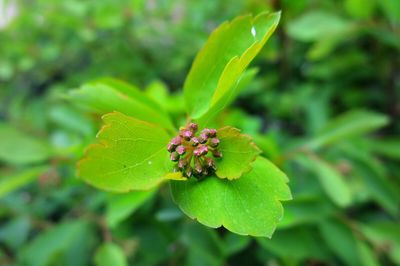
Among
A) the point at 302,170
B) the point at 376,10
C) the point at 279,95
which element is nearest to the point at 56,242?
the point at 302,170

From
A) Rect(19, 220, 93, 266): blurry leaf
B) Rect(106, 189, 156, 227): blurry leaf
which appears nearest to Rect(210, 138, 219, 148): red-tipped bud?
Rect(106, 189, 156, 227): blurry leaf

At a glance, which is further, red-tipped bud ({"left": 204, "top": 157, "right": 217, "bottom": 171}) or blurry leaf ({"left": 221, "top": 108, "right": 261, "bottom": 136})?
blurry leaf ({"left": 221, "top": 108, "right": 261, "bottom": 136})

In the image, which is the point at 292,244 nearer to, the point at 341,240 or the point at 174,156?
the point at 341,240

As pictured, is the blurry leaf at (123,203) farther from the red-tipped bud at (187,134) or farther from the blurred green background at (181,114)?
the red-tipped bud at (187,134)

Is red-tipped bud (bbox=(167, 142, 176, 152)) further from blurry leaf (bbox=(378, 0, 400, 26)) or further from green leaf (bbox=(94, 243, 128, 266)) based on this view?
blurry leaf (bbox=(378, 0, 400, 26))

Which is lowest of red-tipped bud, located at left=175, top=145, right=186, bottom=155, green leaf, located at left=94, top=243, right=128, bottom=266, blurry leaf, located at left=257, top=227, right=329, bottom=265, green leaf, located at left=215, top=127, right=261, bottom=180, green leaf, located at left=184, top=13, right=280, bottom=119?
blurry leaf, located at left=257, top=227, right=329, bottom=265

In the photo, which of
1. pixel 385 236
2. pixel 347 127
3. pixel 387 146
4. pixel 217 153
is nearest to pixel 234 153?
pixel 217 153

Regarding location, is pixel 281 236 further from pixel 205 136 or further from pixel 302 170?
pixel 205 136
